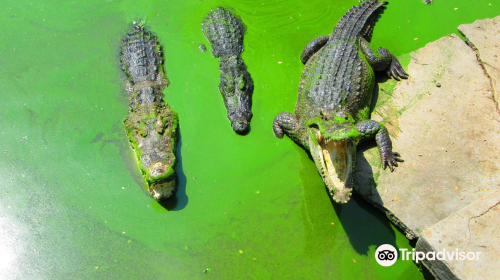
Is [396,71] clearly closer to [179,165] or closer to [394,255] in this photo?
[394,255]

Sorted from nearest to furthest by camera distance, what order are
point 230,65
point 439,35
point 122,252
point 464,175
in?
1. point 122,252
2. point 464,175
3. point 230,65
4. point 439,35

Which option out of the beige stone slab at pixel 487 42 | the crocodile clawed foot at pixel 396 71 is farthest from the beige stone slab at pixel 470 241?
the crocodile clawed foot at pixel 396 71

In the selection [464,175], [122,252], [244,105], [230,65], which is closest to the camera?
[122,252]

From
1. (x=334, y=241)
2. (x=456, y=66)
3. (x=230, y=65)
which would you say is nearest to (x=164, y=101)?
(x=230, y=65)

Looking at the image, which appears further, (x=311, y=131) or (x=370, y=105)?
(x=370, y=105)

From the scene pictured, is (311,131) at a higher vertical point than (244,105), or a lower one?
higher

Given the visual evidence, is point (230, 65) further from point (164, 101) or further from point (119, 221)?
point (119, 221)
